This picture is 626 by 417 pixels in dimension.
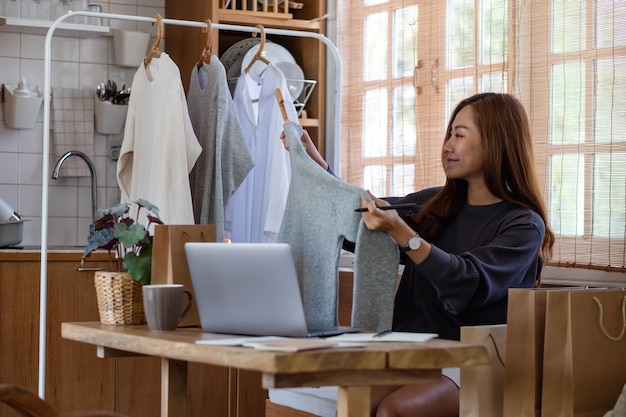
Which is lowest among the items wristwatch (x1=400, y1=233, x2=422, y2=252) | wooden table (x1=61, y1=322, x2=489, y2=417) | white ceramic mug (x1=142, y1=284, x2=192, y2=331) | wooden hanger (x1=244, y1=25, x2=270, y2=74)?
wooden table (x1=61, y1=322, x2=489, y2=417)

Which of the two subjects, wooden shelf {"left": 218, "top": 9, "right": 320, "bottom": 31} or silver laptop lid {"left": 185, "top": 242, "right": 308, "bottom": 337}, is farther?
wooden shelf {"left": 218, "top": 9, "right": 320, "bottom": 31}

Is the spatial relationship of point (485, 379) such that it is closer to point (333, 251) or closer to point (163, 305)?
point (333, 251)

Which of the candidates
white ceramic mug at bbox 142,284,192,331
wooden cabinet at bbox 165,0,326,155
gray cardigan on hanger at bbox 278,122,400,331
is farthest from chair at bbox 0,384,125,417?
wooden cabinet at bbox 165,0,326,155

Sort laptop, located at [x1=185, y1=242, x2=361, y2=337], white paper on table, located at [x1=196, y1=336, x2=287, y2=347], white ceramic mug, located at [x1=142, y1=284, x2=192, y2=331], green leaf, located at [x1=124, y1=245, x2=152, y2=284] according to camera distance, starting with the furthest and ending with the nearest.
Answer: green leaf, located at [x1=124, y1=245, x2=152, y2=284]
white ceramic mug, located at [x1=142, y1=284, x2=192, y2=331]
laptop, located at [x1=185, y1=242, x2=361, y2=337]
white paper on table, located at [x1=196, y1=336, x2=287, y2=347]

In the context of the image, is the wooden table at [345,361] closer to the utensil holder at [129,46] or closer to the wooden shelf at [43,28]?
the wooden shelf at [43,28]

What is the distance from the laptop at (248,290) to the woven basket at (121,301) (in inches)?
9.6

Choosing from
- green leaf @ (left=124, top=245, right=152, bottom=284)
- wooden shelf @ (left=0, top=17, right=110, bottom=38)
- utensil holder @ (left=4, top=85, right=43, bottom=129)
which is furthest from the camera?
utensil holder @ (left=4, top=85, right=43, bottom=129)

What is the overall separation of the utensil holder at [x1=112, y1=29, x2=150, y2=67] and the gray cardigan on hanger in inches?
89.0

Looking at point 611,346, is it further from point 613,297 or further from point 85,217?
point 85,217

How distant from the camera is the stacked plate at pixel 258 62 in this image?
12.1 feet

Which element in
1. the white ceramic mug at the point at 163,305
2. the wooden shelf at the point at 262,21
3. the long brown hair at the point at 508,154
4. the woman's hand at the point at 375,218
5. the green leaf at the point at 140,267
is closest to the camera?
the white ceramic mug at the point at 163,305

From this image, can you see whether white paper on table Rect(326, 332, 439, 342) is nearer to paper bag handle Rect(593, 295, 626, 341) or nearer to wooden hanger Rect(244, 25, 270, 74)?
paper bag handle Rect(593, 295, 626, 341)

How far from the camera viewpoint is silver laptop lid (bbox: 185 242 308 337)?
1.75 metres

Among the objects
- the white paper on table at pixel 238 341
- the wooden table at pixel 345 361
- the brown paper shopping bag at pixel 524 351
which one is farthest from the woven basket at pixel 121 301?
the brown paper shopping bag at pixel 524 351
